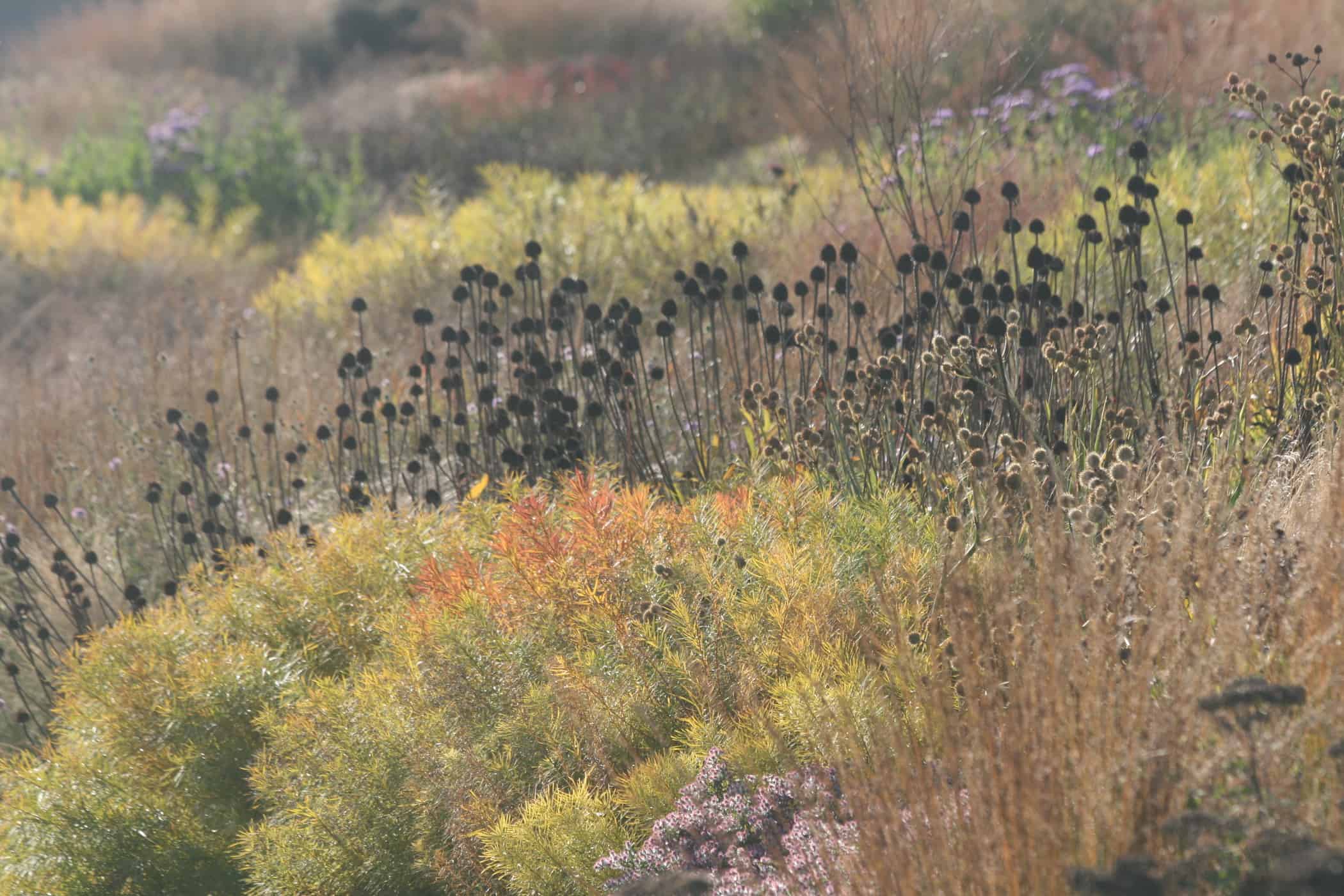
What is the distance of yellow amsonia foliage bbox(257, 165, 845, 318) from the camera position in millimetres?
7848

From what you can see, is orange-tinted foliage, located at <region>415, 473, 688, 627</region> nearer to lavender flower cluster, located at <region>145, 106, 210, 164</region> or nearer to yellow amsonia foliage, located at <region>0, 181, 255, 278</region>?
yellow amsonia foliage, located at <region>0, 181, 255, 278</region>

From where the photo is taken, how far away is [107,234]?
10.9 meters

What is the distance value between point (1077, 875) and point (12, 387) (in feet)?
26.2

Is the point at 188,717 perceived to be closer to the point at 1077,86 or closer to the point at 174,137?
the point at 1077,86

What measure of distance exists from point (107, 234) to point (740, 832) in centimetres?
1005

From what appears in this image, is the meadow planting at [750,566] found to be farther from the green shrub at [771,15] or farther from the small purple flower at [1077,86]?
the green shrub at [771,15]

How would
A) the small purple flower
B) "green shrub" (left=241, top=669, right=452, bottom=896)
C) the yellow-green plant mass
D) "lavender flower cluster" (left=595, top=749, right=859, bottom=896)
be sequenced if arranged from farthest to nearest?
1. the small purple flower
2. "green shrub" (left=241, top=669, right=452, bottom=896)
3. the yellow-green plant mass
4. "lavender flower cluster" (left=595, top=749, right=859, bottom=896)

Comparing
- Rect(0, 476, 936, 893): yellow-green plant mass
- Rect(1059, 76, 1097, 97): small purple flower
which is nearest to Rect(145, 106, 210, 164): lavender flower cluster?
Rect(1059, 76, 1097, 97): small purple flower

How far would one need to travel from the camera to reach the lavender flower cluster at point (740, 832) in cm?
229

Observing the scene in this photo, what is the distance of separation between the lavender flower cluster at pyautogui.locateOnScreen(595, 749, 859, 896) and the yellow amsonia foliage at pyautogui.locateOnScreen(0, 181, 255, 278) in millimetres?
8983

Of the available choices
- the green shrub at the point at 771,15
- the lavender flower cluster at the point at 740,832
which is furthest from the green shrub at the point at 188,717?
the green shrub at the point at 771,15

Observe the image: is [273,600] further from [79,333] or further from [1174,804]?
[79,333]

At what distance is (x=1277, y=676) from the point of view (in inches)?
86.4

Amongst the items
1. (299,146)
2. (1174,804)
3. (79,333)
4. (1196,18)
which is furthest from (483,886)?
(299,146)
